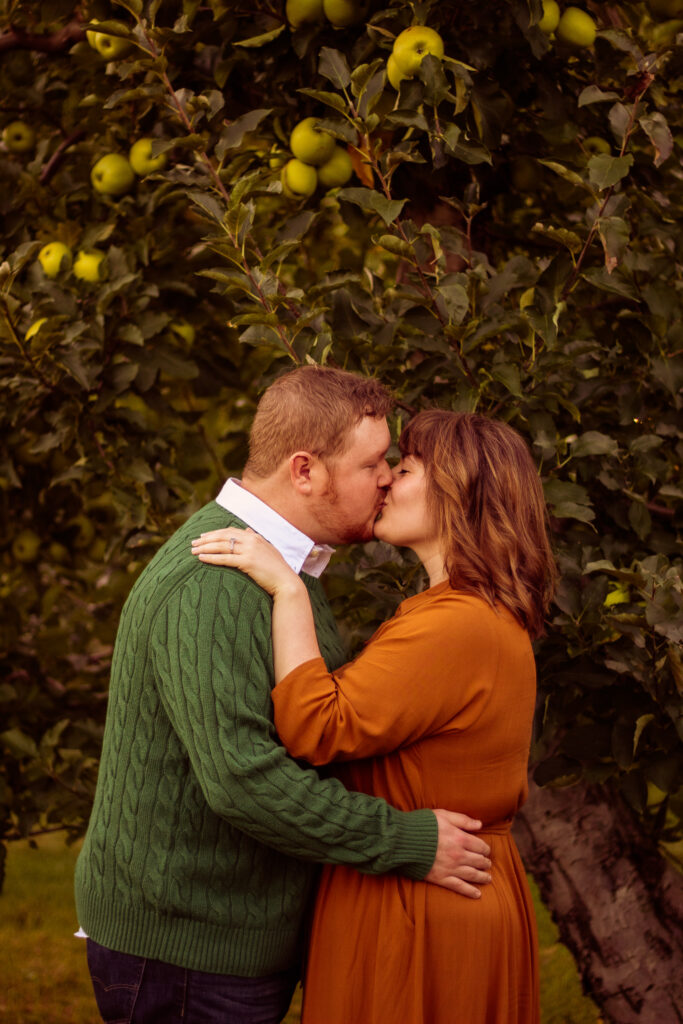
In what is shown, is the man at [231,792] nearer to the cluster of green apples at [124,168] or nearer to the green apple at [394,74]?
the green apple at [394,74]

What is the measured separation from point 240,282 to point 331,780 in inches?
40.9

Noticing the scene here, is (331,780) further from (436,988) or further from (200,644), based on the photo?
(436,988)

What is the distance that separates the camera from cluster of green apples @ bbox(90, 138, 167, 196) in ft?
8.79

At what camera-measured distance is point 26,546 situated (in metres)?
3.30

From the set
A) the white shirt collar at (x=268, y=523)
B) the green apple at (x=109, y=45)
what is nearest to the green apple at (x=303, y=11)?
the green apple at (x=109, y=45)

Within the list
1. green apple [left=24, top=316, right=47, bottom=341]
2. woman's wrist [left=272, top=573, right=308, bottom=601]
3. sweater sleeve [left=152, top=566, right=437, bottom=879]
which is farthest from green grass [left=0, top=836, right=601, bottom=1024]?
green apple [left=24, top=316, right=47, bottom=341]

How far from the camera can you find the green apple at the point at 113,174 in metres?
2.76

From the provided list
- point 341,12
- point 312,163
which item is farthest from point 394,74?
point 312,163

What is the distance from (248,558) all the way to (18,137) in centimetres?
210

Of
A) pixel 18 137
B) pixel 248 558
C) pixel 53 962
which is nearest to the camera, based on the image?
pixel 248 558

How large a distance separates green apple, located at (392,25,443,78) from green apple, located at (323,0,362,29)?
0.86 ft

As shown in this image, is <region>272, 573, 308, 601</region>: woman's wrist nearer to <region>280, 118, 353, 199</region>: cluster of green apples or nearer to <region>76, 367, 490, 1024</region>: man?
<region>76, 367, 490, 1024</region>: man

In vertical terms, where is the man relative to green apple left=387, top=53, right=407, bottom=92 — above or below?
below

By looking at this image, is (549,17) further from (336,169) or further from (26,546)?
(26,546)
